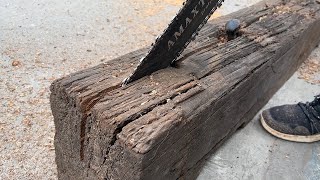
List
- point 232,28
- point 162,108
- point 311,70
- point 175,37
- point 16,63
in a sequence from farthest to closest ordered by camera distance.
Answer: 1. point 311,70
2. point 16,63
3. point 232,28
4. point 175,37
5. point 162,108

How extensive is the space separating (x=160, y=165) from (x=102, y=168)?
0.23 metres

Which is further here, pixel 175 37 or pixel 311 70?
pixel 311 70

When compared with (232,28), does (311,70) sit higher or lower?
lower

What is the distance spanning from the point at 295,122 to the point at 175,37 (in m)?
1.10

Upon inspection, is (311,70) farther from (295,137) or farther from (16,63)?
(16,63)

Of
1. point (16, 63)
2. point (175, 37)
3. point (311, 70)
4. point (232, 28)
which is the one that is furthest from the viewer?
point (311, 70)

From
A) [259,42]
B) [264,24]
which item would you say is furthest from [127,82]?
[264,24]

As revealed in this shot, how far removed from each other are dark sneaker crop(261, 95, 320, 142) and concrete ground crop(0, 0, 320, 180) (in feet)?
0.18

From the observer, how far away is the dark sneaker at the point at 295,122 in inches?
93.4

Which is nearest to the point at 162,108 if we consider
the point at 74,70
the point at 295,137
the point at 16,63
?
the point at 295,137

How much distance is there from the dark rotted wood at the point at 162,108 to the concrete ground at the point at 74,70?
213 millimetres

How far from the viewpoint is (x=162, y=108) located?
158 centimetres

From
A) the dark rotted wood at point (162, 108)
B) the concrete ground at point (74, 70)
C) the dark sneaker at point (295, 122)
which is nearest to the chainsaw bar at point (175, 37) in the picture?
the dark rotted wood at point (162, 108)

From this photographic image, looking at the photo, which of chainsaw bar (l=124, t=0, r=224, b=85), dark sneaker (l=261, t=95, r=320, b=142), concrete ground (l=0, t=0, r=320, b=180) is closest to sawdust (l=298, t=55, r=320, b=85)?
concrete ground (l=0, t=0, r=320, b=180)
